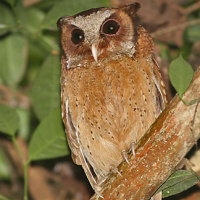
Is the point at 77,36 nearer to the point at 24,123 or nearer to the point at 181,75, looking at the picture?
the point at 181,75

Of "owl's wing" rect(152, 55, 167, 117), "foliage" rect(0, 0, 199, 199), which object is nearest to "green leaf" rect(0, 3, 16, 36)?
"foliage" rect(0, 0, 199, 199)

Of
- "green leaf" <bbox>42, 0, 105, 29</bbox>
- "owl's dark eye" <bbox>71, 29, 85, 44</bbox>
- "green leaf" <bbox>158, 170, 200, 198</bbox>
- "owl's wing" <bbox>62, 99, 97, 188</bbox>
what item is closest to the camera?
"green leaf" <bbox>158, 170, 200, 198</bbox>

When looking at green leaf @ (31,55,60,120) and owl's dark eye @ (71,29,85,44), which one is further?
green leaf @ (31,55,60,120)

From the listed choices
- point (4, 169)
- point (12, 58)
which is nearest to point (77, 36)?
point (12, 58)

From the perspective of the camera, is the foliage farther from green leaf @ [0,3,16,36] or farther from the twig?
the twig

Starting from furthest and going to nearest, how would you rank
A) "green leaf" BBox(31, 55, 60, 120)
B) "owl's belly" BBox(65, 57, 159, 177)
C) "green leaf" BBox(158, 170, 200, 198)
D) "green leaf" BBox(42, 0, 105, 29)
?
"green leaf" BBox(31, 55, 60, 120) → "green leaf" BBox(42, 0, 105, 29) → "owl's belly" BBox(65, 57, 159, 177) → "green leaf" BBox(158, 170, 200, 198)

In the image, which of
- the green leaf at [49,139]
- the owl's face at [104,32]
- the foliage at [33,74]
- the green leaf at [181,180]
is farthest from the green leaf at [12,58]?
the green leaf at [181,180]

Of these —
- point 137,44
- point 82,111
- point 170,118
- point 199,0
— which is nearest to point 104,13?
point 137,44

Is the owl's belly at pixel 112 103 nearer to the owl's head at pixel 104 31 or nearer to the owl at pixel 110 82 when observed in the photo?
the owl at pixel 110 82

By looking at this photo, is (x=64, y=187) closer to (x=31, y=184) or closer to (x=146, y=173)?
(x=31, y=184)
